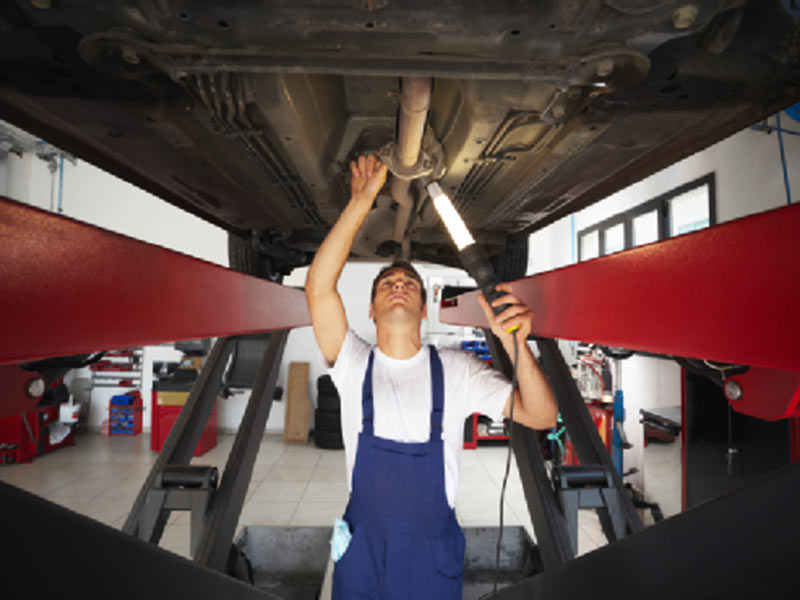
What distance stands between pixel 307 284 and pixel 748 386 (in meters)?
1.19

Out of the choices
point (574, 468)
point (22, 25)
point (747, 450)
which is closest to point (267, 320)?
A: point (22, 25)

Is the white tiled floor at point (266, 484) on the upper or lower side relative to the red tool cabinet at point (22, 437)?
lower

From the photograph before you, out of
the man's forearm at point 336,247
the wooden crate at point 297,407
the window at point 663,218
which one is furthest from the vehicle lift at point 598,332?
the wooden crate at point 297,407

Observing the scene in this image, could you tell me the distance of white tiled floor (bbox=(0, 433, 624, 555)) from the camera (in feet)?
11.0

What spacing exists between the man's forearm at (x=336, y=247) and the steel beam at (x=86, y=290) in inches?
22.9

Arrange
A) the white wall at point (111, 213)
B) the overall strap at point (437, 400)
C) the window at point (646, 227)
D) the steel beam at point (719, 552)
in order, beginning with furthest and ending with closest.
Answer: the white wall at point (111, 213) → the window at point (646, 227) → the overall strap at point (437, 400) → the steel beam at point (719, 552)

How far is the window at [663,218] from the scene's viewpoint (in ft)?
9.69

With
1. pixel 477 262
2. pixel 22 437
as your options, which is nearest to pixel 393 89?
pixel 477 262

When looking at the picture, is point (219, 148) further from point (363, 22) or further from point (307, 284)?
point (363, 22)

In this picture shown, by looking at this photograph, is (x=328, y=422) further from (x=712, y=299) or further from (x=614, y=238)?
(x=712, y=299)

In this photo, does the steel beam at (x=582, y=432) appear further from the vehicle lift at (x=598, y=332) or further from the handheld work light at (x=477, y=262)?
the handheld work light at (x=477, y=262)

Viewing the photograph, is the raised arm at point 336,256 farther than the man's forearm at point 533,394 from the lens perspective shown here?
Yes

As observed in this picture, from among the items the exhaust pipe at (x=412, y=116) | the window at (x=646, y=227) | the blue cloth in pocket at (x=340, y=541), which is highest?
the window at (x=646, y=227)

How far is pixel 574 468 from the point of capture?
1462mm
